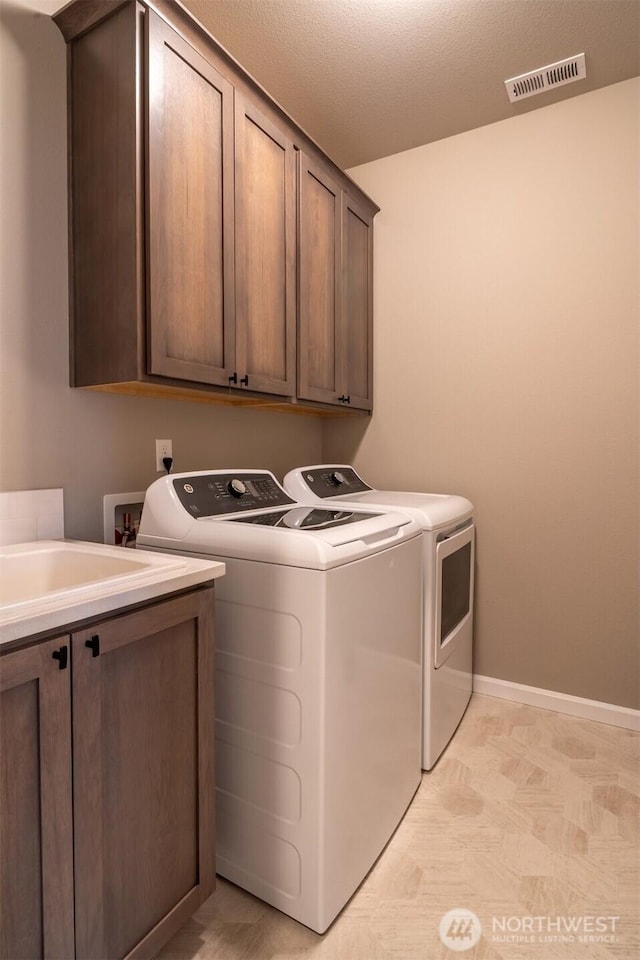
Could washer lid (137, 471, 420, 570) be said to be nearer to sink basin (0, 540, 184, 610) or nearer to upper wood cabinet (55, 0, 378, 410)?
sink basin (0, 540, 184, 610)

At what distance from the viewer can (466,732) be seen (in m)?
2.20

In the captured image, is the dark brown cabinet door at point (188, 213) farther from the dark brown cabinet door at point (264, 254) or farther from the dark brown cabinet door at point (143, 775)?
the dark brown cabinet door at point (143, 775)

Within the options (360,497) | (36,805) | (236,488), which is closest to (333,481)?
(360,497)

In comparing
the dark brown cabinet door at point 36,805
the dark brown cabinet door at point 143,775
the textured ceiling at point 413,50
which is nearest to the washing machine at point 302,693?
the dark brown cabinet door at point 143,775

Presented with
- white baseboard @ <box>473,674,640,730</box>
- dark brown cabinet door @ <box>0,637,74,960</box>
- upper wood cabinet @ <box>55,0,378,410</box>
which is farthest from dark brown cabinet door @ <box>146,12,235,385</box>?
white baseboard @ <box>473,674,640,730</box>

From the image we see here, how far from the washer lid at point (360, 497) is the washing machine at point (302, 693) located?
0.93 ft

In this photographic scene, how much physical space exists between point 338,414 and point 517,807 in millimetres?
1857

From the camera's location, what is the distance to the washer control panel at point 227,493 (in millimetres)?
1624

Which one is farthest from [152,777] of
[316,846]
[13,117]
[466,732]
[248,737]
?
[13,117]

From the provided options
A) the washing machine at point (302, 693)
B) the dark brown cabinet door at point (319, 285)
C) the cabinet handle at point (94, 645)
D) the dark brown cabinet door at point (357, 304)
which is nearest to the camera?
the cabinet handle at point (94, 645)

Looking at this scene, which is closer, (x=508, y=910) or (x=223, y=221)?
(x=508, y=910)

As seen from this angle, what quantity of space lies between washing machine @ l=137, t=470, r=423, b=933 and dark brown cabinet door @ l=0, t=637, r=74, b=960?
0.52m

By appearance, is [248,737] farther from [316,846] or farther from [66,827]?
[66,827]

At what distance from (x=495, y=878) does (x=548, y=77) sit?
2751 millimetres
